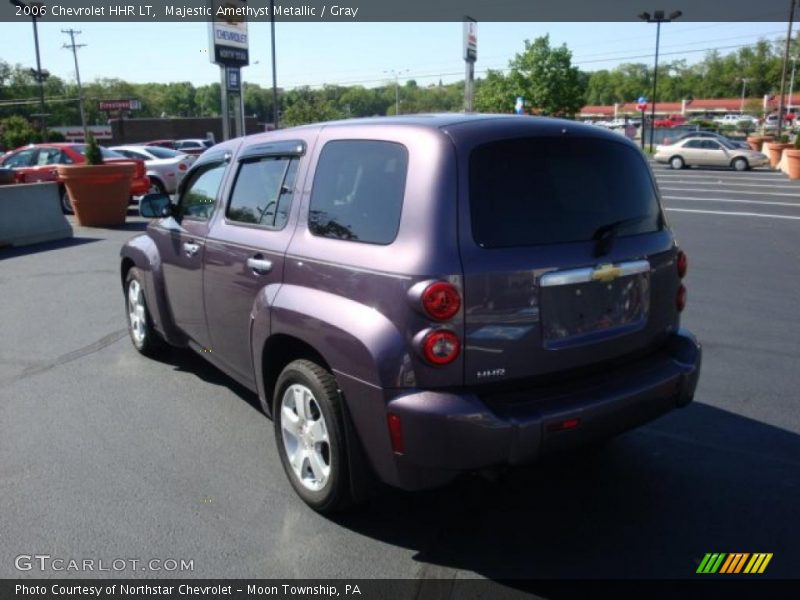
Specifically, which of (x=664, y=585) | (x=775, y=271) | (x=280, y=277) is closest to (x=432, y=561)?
(x=664, y=585)

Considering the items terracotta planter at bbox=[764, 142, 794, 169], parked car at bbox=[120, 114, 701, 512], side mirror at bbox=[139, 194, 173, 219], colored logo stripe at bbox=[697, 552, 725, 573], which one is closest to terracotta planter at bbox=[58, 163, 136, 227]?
side mirror at bbox=[139, 194, 173, 219]

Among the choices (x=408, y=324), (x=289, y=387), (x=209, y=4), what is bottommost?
(x=289, y=387)

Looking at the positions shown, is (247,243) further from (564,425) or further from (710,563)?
(710,563)

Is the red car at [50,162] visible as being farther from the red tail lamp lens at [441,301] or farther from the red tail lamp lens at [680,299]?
the red tail lamp lens at [441,301]

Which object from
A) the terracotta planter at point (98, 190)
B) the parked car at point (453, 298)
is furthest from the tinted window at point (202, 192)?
the terracotta planter at point (98, 190)

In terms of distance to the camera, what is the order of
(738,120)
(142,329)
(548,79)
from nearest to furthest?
(142,329)
(548,79)
(738,120)

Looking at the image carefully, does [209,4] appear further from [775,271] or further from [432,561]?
[432,561]

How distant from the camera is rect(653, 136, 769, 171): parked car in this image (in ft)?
97.2

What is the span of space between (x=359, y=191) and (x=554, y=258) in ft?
3.12

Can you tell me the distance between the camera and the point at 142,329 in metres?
5.85

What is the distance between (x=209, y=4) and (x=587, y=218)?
17.6 meters

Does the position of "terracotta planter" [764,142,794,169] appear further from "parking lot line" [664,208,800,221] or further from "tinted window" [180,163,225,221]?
"tinted window" [180,163,225,221]

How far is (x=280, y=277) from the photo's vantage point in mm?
3553

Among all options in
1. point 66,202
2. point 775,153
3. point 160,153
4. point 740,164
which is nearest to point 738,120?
point 775,153
